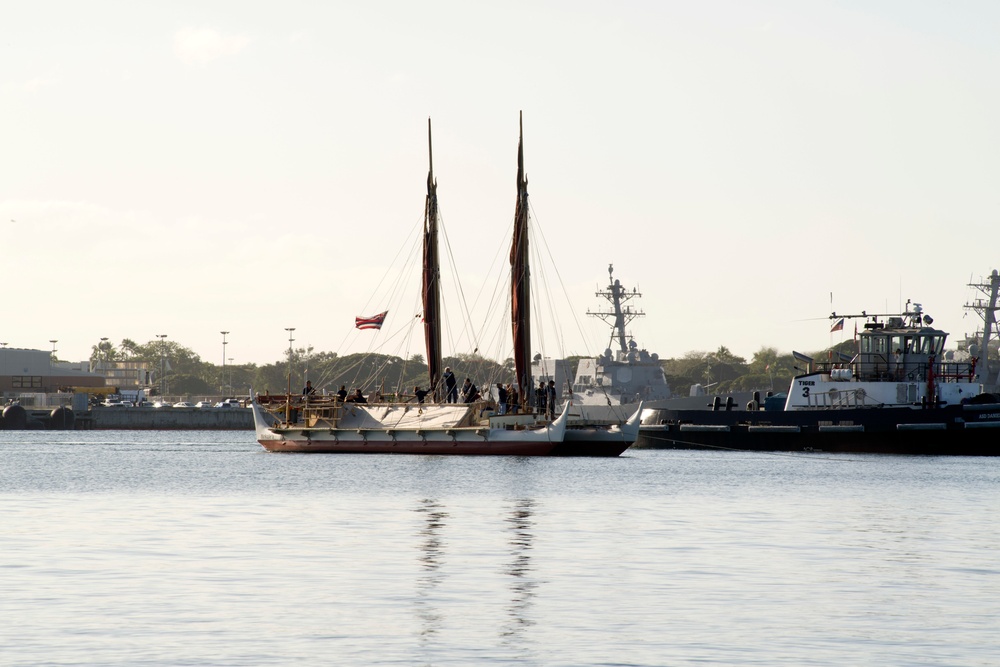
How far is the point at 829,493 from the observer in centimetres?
4734

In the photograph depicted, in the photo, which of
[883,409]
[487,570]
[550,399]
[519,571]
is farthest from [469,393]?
[519,571]

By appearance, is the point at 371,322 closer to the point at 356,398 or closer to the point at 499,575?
the point at 356,398

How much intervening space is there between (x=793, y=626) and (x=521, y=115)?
66556 mm

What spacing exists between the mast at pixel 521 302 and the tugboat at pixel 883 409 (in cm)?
1591

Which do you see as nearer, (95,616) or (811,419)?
(95,616)

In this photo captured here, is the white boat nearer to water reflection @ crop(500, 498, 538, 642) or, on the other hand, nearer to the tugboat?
the tugboat

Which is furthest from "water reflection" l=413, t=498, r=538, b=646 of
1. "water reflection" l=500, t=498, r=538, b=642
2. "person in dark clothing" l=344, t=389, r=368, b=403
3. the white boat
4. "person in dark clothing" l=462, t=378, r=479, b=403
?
"person in dark clothing" l=344, t=389, r=368, b=403

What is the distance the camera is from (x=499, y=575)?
2498cm

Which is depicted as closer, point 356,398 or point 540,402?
point 540,402

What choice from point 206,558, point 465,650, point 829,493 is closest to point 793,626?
point 465,650

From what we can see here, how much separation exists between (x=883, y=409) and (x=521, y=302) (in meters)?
19.5

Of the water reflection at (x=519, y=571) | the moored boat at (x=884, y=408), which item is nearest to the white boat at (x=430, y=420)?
the moored boat at (x=884, y=408)

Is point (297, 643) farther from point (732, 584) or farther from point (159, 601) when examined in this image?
point (732, 584)

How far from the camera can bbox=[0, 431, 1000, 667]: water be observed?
18.2 meters
